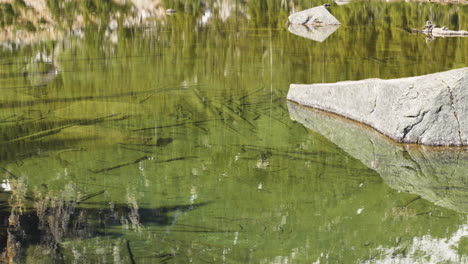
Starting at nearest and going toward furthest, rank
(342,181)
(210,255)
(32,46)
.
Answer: (210,255) → (342,181) → (32,46)

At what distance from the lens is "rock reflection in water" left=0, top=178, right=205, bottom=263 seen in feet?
12.4

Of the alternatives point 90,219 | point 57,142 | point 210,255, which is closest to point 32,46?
point 57,142

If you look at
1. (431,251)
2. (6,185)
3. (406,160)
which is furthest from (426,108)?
(6,185)

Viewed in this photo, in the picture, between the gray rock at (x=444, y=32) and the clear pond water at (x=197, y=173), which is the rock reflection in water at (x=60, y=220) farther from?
the gray rock at (x=444, y=32)

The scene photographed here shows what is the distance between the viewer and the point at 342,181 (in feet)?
16.5

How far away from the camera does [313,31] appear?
1322cm

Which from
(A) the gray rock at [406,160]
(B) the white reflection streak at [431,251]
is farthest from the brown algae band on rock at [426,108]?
(B) the white reflection streak at [431,251]

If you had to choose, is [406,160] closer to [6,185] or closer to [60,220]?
[60,220]

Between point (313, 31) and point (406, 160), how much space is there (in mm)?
8023

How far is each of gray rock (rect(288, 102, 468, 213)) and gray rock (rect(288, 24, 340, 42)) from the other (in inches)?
229

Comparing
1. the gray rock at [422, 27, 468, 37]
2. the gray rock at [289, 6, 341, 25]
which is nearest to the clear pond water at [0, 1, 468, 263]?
the gray rock at [422, 27, 468, 37]

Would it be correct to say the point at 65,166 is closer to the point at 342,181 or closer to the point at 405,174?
the point at 342,181

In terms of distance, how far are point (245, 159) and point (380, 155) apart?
123cm

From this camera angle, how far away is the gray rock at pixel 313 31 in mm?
12336
